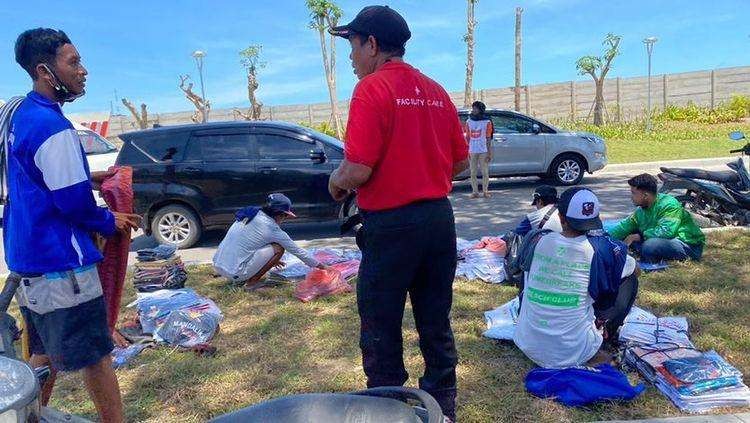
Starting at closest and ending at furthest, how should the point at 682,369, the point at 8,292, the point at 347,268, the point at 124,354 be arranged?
the point at 8,292, the point at 682,369, the point at 124,354, the point at 347,268

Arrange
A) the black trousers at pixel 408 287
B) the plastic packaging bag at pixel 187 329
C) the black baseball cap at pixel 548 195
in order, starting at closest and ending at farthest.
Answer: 1. the black trousers at pixel 408 287
2. the plastic packaging bag at pixel 187 329
3. the black baseball cap at pixel 548 195

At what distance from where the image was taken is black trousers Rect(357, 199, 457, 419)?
251cm

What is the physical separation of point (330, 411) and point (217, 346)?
133 inches

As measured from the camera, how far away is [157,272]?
5.78 meters

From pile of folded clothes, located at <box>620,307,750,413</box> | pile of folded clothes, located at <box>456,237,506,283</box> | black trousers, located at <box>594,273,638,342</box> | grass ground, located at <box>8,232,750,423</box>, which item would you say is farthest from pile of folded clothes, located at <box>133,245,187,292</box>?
A: pile of folded clothes, located at <box>620,307,750,413</box>

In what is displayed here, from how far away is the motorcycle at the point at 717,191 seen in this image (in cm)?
715

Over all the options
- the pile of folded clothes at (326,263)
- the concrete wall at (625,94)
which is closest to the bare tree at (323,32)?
the concrete wall at (625,94)

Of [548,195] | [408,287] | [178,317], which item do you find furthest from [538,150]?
[408,287]

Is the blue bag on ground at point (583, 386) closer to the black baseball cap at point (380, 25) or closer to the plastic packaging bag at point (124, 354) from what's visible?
the black baseball cap at point (380, 25)

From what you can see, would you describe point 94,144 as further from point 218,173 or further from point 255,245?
point 255,245

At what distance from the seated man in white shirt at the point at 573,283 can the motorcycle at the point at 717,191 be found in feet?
13.6

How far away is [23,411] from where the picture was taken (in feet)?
4.17

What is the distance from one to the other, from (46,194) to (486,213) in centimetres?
797

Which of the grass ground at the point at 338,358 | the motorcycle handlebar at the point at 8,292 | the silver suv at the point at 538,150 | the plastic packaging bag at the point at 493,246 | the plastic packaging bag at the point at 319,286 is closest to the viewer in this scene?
the motorcycle handlebar at the point at 8,292
